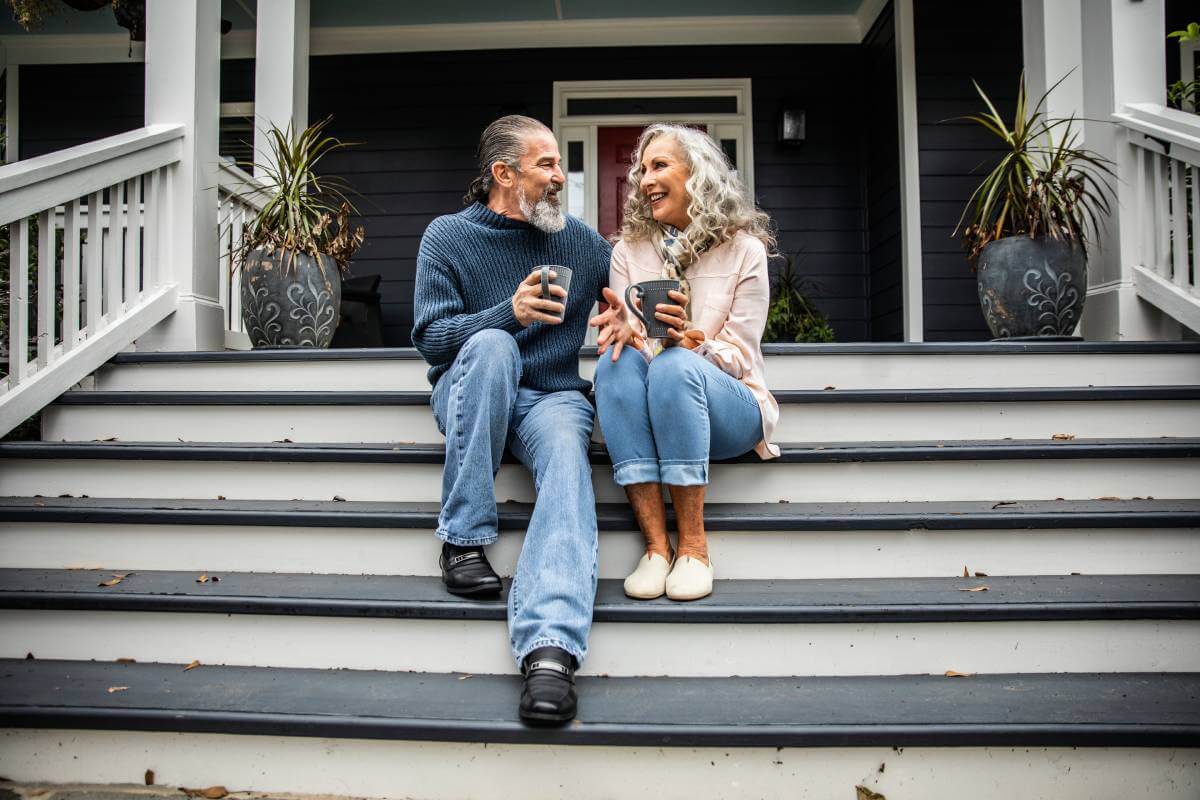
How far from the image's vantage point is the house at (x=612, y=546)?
125 cm

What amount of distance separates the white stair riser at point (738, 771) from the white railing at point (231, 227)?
2.27m

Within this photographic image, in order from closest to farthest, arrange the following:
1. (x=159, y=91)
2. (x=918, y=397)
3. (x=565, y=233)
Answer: (x=565, y=233) < (x=918, y=397) < (x=159, y=91)

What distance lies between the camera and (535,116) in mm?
4945

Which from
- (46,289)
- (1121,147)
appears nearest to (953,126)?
(1121,147)

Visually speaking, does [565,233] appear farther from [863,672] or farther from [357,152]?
[357,152]

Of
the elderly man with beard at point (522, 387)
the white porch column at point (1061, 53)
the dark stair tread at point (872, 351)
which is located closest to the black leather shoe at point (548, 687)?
the elderly man with beard at point (522, 387)

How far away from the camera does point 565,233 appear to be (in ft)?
6.09

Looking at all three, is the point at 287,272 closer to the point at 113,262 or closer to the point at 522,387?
the point at 113,262

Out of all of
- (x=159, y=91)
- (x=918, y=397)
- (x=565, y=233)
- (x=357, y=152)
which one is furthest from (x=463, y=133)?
(x=918, y=397)

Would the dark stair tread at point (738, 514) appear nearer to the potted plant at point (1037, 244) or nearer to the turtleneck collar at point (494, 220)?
the turtleneck collar at point (494, 220)

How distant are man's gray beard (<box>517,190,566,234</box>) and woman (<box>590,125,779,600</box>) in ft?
0.58

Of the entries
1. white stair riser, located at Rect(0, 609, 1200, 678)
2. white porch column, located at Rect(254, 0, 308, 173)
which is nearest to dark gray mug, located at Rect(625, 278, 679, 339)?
white stair riser, located at Rect(0, 609, 1200, 678)

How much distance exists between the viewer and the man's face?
1.77 m

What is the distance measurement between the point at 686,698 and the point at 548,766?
0.28m
